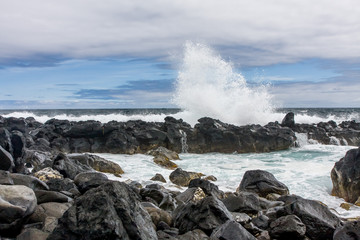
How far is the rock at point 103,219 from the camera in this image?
349 cm

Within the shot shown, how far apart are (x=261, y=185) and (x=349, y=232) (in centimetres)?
475

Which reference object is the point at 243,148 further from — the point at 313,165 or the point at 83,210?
the point at 83,210

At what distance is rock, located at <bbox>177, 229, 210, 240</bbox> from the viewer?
487 centimetres

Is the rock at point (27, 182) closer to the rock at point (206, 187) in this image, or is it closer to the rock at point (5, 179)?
the rock at point (5, 179)

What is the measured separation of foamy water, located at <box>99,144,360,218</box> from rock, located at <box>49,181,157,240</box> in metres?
6.35

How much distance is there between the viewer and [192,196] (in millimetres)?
7996

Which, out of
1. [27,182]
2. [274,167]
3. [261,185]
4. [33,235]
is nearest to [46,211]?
[33,235]

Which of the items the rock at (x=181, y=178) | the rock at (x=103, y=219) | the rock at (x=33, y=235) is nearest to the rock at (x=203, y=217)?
the rock at (x=103, y=219)

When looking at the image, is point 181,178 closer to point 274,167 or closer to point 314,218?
point 274,167

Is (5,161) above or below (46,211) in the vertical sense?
above

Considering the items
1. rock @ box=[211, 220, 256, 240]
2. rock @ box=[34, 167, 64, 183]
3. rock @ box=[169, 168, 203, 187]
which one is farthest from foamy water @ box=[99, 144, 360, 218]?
rock @ box=[211, 220, 256, 240]

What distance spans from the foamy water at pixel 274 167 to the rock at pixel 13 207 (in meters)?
6.36

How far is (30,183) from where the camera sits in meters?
6.49

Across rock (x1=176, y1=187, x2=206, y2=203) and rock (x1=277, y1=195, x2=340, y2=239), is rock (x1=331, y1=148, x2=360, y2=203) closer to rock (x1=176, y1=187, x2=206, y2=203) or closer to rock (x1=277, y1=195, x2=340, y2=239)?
rock (x1=277, y1=195, x2=340, y2=239)
